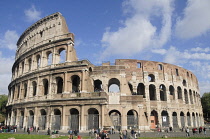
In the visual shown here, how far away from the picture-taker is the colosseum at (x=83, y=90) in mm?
21812

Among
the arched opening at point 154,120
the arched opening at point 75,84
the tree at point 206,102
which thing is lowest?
the arched opening at point 154,120

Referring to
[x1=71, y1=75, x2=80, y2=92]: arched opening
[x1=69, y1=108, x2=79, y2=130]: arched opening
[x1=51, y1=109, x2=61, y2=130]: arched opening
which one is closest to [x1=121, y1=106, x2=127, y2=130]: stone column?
[x1=69, y1=108, x2=79, y2=130]: arched opening

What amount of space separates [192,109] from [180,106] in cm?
444

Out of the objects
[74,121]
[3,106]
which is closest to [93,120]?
[74,121]

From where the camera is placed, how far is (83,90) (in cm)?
2220

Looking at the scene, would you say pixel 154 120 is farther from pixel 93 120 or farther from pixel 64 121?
pixel 64 121

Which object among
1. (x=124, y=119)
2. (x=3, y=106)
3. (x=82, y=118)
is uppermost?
(x=3, y=106)

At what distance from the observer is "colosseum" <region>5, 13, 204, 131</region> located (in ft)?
71.6

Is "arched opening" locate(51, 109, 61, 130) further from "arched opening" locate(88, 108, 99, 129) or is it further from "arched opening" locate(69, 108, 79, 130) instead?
"arched opening" locate(88, 108, 99, 129)

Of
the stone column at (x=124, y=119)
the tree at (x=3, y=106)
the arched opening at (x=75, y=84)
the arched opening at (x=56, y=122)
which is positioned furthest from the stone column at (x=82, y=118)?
the tree at (x=3, y=106)

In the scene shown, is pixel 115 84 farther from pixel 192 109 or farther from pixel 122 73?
pixel 192 109

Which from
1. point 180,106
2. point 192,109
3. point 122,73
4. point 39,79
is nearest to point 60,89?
point 39,79

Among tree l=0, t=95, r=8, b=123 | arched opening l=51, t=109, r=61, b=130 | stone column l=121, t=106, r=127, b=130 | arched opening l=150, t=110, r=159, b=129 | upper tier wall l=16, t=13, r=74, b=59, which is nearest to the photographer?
stone column l=121, t=106, r=127, b=130

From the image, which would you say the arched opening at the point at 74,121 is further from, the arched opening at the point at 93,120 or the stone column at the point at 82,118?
the arched opening at the point at 93,120
